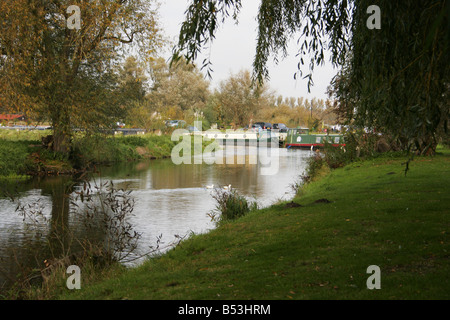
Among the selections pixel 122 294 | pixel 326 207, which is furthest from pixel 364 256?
pixel 326 207

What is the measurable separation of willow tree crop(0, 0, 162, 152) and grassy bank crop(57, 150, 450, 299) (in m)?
10.7

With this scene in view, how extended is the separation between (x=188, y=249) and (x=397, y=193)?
5.88m

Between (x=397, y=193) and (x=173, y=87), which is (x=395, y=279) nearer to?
(x=397, y=193)

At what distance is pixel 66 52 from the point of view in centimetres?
2086

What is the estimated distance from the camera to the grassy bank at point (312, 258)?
16.6 ft

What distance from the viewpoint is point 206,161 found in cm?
3122

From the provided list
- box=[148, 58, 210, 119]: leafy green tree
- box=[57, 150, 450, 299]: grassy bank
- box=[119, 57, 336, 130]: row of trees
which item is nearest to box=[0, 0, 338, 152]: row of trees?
box=[57, 150, 450, 299]: grassy bank

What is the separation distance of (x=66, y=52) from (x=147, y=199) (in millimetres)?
9096

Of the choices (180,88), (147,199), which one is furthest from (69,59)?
(180,88)

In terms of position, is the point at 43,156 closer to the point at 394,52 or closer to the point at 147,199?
the point at 147,199

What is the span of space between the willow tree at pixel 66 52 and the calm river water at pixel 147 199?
3127 mm

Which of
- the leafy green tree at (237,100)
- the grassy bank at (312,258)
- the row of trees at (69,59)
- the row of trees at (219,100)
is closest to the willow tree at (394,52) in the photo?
the grassy bank at (312,258)

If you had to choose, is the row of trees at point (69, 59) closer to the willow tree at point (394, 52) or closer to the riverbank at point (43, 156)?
the riverbank at point (43, 156)

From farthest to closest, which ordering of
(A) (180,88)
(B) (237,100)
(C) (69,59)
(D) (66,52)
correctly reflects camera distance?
1. (A) (180,88)
2. (B) (237,100)
3. (D) (66,52)
4. (C) (69,59)
